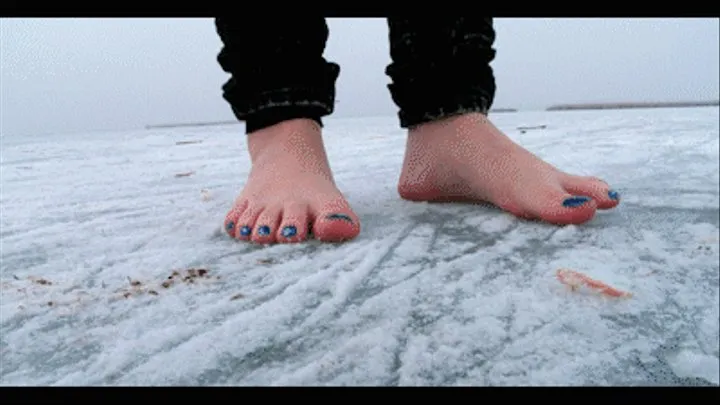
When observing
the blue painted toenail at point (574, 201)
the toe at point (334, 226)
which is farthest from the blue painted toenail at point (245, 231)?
the blue painted toenail at point (574, 201)

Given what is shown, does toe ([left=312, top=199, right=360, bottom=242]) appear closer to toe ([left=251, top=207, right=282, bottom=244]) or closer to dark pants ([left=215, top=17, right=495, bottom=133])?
toe ([left=251, top=207, right=282, bottom=244])

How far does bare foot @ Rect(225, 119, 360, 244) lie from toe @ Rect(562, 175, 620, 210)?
43cm

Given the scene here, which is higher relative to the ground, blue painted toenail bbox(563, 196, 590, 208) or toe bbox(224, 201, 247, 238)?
toe bbox(224, 201, 247, 238)

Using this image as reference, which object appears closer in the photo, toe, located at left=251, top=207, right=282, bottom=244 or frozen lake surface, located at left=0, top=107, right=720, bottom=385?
frozen lake surface, located at left=0, top=107, right=720, bottom=385

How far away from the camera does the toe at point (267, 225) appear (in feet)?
3.21

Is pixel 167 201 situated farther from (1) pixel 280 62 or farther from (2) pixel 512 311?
(2) pixel 512 311

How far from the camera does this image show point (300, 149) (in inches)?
47.1

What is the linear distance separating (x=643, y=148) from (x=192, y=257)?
1.85 metres

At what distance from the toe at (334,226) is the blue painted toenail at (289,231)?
Answer: 36 millimetres

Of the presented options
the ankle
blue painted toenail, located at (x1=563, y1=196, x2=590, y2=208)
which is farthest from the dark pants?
blue painted toenail, located at (x1=563, y1=196, x2=590, y2=208)

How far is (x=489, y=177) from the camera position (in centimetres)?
118

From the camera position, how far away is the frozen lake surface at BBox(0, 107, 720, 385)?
1.78 feet

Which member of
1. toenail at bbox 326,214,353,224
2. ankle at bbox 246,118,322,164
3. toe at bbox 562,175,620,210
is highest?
ankle at bbox 246,118,322,164
